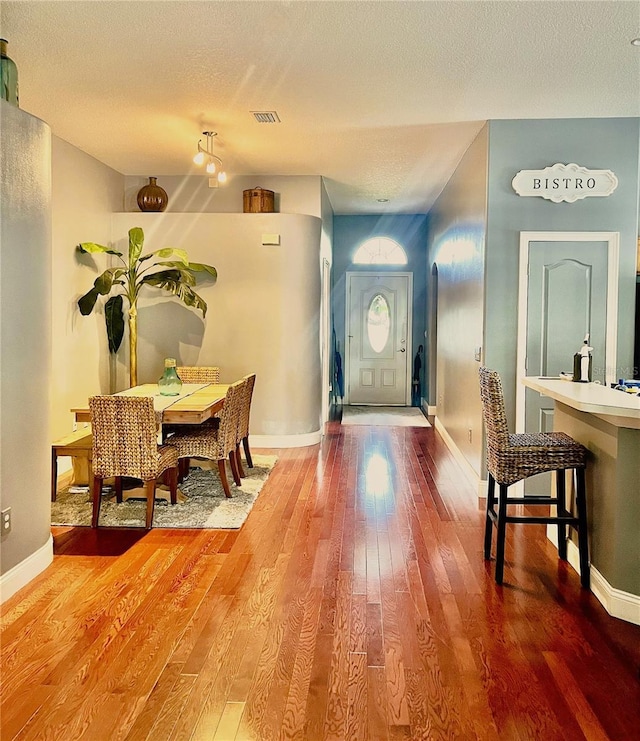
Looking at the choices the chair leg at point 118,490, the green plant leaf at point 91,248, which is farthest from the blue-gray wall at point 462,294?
the green plant leaf at point 91,248

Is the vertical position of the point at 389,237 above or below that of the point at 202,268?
above

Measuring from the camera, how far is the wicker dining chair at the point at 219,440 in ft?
15.5

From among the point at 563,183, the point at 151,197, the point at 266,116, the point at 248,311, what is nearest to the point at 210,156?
the point at 266,116

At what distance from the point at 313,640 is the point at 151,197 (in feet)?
17.4

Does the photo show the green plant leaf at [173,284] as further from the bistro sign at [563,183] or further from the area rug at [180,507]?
the bistro sign at [563,183]

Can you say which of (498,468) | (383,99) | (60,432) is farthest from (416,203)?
(498,468)

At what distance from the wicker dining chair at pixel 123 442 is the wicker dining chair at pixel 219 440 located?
0.49 metres

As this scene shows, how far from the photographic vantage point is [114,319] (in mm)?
6430

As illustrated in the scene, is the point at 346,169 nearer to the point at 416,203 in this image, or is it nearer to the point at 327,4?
the point at 416,203

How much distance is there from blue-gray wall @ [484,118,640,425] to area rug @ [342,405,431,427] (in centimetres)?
357

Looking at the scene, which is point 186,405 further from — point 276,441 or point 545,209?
point 545,209

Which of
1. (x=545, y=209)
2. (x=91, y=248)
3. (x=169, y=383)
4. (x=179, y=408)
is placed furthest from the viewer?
(x=91, y=248)

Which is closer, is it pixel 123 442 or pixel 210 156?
pixel 123 442

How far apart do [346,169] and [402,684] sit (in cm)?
528
